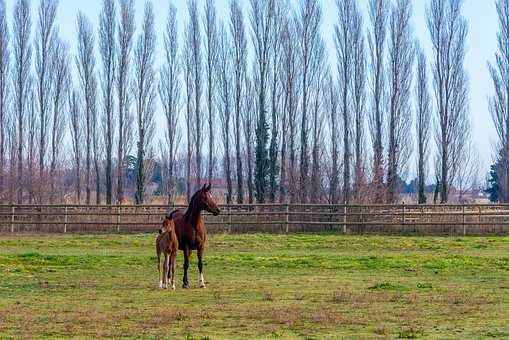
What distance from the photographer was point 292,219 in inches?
1548

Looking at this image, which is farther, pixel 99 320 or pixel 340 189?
pixel 340 189

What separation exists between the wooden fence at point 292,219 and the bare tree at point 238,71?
17.0 metres

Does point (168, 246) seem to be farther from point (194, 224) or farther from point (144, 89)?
point (144, 89)

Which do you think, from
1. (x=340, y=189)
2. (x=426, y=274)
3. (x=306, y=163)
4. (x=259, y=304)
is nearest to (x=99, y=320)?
(x=259, y=304)

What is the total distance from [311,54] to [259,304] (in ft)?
134

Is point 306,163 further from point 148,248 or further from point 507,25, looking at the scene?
point 148,248

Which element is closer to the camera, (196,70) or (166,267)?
(166,267)

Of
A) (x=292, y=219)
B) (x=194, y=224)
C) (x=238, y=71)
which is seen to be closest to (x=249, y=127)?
(x=238, y=71)

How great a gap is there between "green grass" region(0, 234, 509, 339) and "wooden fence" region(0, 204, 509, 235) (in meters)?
5.52

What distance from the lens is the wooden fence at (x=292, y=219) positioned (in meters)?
36.7

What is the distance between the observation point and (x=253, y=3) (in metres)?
55.7

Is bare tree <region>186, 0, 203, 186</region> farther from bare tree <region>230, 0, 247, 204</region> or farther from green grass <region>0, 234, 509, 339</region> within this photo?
green grass <region>0, 234, 509, 339</region>

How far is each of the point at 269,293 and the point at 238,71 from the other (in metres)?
42.5

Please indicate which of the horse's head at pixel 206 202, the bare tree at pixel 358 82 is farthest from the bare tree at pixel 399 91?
the horse's head at pixel 206 202
